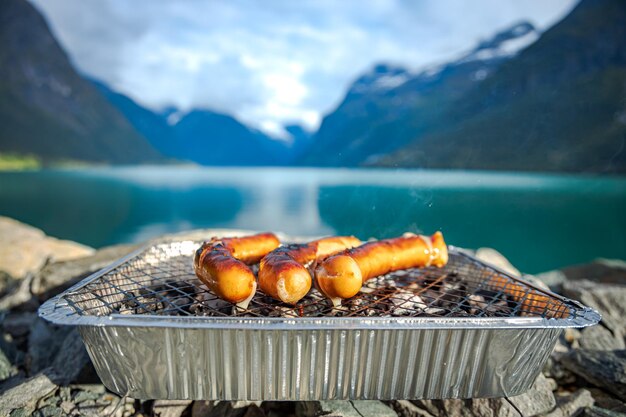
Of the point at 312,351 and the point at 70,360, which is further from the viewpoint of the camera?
the point at 70,360

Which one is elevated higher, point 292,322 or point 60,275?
point 292,322


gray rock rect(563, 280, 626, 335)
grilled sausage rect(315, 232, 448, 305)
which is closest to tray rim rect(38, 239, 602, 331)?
grilled sausage rect(315, 232, 448, 305)

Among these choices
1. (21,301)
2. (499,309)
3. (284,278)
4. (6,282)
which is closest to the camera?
(284,278)

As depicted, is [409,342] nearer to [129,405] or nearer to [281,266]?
[281,266]

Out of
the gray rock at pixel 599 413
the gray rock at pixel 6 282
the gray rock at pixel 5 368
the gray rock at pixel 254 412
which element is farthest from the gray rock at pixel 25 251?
the gray rock at pixel 599 413

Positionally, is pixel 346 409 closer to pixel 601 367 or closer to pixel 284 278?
pixel 284 278

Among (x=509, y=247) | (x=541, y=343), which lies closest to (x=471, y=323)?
(x=541, y=343)

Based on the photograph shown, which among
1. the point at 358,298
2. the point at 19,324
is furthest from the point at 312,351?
the point at 19,324
